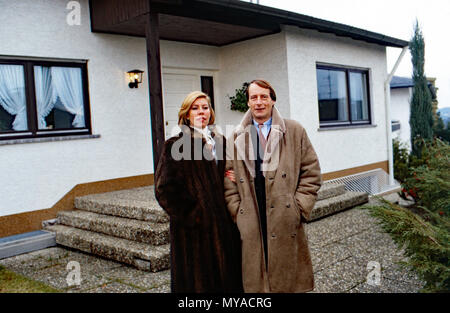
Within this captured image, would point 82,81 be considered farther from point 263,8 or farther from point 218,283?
point 218,283

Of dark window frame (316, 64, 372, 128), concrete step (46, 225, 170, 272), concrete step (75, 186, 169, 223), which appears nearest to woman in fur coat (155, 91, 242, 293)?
concrete step (46, 225, 170, 272)

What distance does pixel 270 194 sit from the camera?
9.12 ft

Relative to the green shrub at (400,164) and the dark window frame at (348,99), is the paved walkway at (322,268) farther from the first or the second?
the green shrub at (400,164)

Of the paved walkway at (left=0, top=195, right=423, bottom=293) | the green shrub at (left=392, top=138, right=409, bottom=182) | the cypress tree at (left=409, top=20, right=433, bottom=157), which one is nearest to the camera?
the paved walkway at (left=0, top=195, right=423, bottom=293)

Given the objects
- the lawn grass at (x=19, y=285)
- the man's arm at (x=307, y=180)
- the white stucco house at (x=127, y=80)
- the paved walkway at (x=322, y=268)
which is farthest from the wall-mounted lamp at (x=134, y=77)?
the man's arm at (x=307, y=180)

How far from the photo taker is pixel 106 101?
23.0 ft

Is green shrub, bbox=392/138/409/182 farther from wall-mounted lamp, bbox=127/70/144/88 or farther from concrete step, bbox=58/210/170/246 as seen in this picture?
concrete step, bbox=58/210/170/246

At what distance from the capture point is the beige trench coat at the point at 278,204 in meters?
2.76

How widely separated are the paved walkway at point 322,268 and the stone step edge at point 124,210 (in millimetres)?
705

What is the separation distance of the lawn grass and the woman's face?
2641mm

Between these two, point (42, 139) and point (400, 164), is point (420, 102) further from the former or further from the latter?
point (42, 139)

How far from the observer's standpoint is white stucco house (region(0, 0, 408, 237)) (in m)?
6.04

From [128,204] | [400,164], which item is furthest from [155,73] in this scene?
[400,164]
